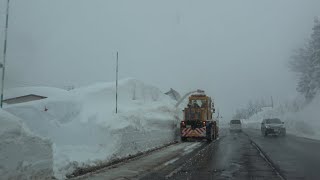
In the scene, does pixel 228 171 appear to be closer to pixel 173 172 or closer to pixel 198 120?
pixel 173 172

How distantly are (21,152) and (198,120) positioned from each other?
25.6 metres

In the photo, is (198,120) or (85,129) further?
(198,120)

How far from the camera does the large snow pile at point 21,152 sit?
9680 mm

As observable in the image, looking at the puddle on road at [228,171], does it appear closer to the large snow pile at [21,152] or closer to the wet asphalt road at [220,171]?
the wet asphalt road at [220,171]

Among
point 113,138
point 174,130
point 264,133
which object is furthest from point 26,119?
point 264,133

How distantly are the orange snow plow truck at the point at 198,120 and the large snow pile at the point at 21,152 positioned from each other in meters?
23.6

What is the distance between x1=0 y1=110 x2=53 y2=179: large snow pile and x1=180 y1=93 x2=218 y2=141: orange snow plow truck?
2362 centimetres

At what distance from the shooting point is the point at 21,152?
10172mm

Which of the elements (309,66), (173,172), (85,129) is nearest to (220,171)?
(173,172)

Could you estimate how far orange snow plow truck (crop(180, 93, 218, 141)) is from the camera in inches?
1353

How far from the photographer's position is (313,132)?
48.3 meters

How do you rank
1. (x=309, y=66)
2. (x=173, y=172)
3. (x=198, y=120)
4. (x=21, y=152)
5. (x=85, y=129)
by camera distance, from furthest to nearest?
(x=309, y=66) → (x=198, y=120) → (x=85, y=129) → (x=173, y=172) → (x=21, y=152)

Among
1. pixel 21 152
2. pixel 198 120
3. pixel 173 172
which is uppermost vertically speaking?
pixel 198 120

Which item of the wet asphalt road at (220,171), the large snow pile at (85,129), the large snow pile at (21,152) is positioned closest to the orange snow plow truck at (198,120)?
the large snow pile at (85,129)
